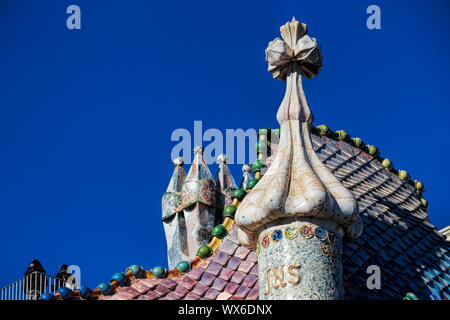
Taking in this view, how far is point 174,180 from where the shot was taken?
17500 mm

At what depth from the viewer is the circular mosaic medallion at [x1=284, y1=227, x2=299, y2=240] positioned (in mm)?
11492

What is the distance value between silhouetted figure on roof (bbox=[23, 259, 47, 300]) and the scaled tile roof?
10.4 feet

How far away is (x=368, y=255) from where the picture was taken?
47.0 feet

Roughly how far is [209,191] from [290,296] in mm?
5639

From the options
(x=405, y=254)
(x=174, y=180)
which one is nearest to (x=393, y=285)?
(x=405, y=254)

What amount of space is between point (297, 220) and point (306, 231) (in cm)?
15

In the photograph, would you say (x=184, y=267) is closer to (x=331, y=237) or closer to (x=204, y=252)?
(x=204, y=252)

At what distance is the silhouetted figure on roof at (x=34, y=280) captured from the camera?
16219 mm

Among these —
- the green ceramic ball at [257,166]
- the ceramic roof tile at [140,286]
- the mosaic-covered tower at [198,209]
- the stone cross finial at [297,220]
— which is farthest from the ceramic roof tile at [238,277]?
the mosaic-covered tower at [198,209]

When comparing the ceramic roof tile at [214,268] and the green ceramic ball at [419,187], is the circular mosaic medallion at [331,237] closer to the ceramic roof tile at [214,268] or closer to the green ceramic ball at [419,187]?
the ceramic roof tile at [214,268]

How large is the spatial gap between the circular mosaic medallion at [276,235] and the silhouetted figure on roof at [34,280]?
526 cm

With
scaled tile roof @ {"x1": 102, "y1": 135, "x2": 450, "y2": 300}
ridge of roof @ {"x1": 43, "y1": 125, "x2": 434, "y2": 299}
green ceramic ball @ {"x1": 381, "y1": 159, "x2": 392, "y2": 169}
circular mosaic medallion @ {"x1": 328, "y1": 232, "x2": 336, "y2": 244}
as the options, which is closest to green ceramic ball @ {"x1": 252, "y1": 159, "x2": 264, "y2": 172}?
ridge of roof @ {"x1": 43, "y1": 125, "x2": 434, "y2": 299}

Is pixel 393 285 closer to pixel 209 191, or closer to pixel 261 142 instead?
pixel 261 142

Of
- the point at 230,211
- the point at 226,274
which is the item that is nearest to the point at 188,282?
the point at 226,274
